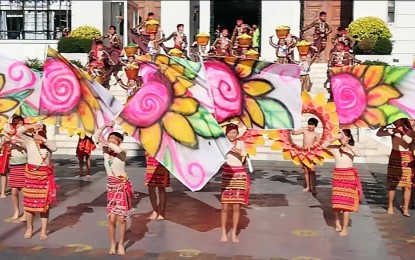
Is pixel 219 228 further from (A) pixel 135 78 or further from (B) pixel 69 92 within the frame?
(A) pixel 135 78

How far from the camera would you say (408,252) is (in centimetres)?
758

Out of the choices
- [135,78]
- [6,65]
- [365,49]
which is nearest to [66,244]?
[6,65]

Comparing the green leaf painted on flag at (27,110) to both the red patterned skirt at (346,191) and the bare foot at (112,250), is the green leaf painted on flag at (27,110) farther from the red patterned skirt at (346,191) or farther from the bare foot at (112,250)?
the red patterned skirt at (346,191)

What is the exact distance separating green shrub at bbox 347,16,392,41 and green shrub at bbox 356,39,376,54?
1.39 ft

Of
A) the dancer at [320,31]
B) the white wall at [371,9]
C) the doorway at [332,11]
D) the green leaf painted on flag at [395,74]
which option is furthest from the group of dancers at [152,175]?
the doorway at [332,11]

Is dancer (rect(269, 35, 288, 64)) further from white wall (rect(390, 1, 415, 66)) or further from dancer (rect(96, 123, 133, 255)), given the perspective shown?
dancer (rect(96, 123, 133, 255))

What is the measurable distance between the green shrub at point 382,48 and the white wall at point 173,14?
287 inches

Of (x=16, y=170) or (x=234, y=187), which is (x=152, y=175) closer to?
(x=234, y=187)

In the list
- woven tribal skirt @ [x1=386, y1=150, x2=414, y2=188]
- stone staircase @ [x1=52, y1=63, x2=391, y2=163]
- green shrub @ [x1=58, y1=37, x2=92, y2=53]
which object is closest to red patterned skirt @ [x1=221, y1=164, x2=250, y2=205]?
woven tribal skirt @ [x1=386, y1=150, x2=414, y2=188]

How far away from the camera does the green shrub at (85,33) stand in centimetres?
2009

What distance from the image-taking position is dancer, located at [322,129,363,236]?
819 centimetres

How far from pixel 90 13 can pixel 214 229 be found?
1547 centimetres

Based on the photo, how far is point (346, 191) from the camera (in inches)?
323

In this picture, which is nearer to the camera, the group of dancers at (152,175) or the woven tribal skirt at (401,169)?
the group of dancers at (152,175)
